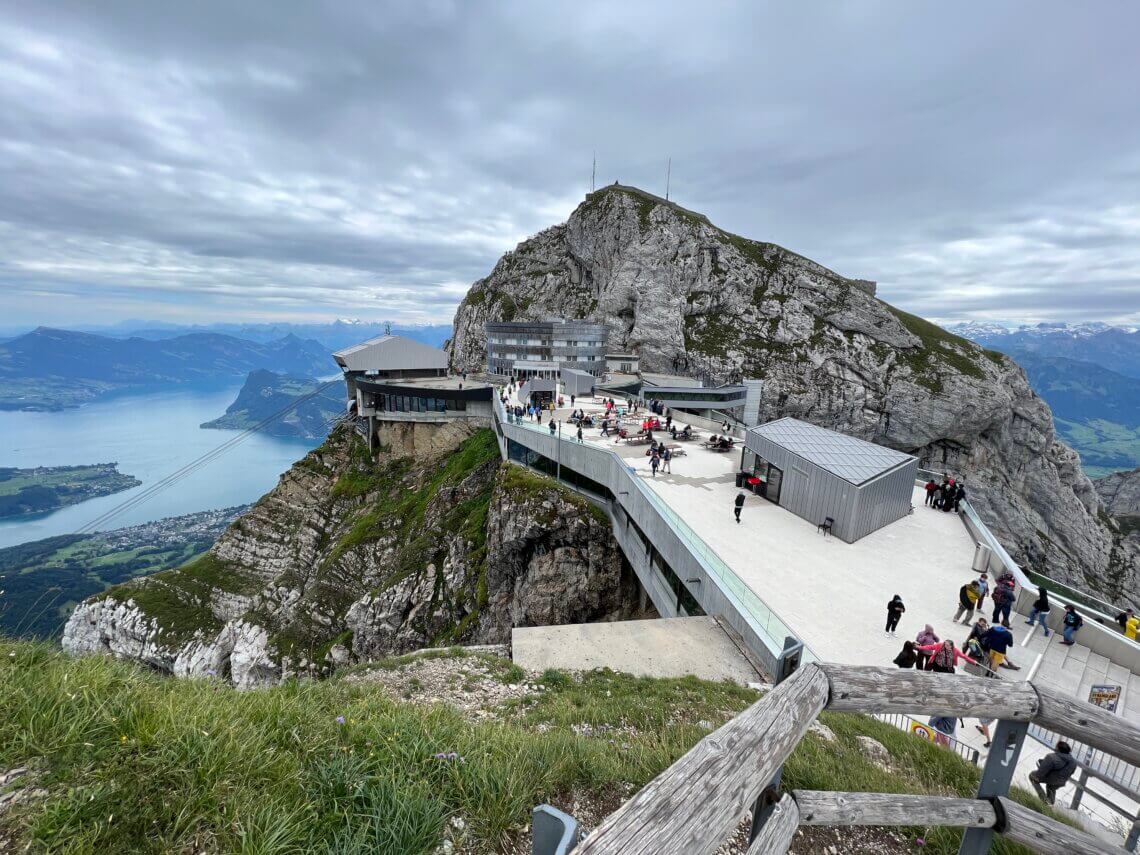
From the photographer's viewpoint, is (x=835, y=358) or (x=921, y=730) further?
(x=835, y=358)

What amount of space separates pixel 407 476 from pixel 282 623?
46.1 feet

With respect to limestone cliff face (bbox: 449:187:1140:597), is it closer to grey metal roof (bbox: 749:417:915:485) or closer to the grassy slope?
grey metal roof (bbox: 749:417:915:485)

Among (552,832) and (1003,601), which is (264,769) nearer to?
(552,832)

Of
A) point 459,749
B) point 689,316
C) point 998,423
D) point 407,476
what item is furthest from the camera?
point 689,316

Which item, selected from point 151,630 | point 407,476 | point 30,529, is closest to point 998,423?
point 407,476

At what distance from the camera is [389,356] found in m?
44.9

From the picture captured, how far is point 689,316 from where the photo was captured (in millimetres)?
79625

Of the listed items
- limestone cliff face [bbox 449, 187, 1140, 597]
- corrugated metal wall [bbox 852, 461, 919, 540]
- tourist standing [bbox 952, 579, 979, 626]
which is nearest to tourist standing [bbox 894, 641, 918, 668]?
tourist standing [bbox 952, 579, 979, 626]

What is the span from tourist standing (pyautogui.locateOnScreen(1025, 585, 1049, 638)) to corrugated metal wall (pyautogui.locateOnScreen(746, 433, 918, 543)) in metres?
4.28

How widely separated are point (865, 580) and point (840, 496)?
321 cm

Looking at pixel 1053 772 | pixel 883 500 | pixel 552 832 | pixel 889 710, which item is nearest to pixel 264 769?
pixel 552 832

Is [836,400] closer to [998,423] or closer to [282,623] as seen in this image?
[998,423]

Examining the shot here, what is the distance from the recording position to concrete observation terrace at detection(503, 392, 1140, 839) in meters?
9.55

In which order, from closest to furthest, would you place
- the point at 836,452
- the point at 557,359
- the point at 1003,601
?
the point at 1003,601 < the point at 836,452 < the point at 557,359
